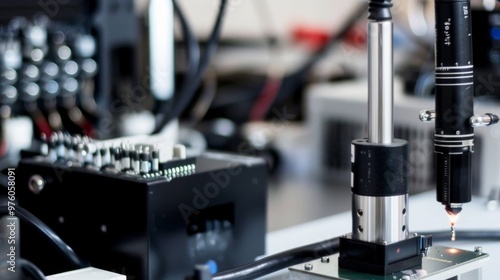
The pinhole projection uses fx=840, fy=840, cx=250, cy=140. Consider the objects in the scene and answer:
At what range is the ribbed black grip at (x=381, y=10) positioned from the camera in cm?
67

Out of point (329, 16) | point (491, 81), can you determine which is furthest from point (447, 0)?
point (329, 16)

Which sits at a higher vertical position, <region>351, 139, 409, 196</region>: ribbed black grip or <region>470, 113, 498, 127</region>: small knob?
<region>470, 113, 498, 127</region>: small knob

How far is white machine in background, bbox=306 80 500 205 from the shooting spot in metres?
1.19

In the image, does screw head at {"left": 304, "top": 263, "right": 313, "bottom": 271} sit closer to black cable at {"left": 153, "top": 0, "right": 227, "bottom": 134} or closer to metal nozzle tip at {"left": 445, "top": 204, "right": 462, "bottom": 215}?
metal nozzle tip at {"left": 445, "top": 204, "right": 462, "bottom": 215}

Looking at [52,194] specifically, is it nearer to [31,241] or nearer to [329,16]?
[31,241]

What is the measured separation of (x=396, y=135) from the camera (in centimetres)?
136

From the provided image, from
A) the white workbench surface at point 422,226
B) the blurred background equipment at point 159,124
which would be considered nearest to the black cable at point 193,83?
the blurred background equipment at point 159,124

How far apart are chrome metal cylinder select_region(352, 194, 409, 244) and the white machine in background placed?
50 cm

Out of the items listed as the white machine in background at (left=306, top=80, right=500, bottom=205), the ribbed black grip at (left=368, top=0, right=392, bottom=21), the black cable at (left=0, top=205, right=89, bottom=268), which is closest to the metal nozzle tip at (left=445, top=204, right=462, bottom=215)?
the ribbed black grip at (left=368, top=0, right=392, bottom=21)

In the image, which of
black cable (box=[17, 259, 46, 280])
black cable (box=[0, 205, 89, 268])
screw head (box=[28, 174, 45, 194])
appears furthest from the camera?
screw head (box=[28, 174, 45, 194])

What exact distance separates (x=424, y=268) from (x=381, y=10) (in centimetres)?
22

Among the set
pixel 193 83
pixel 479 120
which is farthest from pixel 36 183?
pixel 479 120

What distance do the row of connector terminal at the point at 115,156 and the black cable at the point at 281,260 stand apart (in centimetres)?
12

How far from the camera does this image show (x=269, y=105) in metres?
1.85
